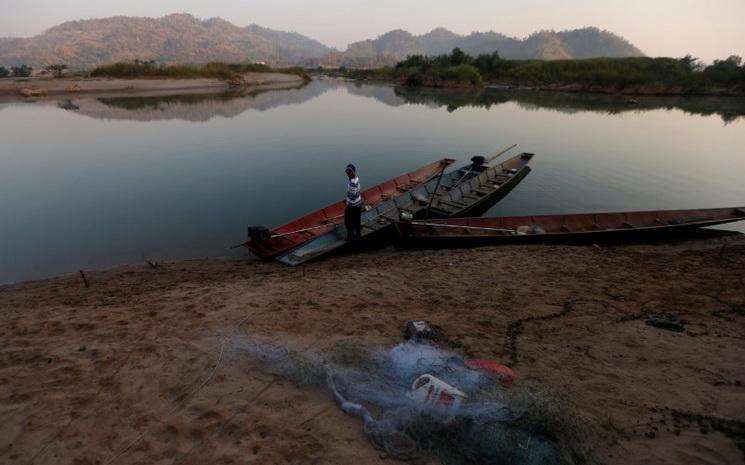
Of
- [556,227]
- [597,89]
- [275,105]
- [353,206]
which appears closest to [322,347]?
[353,206]

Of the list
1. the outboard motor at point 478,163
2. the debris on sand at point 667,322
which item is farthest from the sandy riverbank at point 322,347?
the outboard motor at point 478,163

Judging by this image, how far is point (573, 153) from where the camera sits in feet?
71.0

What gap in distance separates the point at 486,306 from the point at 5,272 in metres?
11.5

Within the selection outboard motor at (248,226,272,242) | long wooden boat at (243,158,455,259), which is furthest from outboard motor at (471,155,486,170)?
outboard motor at (248,226,272,242)

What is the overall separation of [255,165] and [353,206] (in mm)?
10913

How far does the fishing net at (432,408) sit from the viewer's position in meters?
3.28

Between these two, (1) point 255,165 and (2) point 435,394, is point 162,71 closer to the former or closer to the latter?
(1) point 255,165

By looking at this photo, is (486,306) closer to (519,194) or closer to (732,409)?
(732,409)

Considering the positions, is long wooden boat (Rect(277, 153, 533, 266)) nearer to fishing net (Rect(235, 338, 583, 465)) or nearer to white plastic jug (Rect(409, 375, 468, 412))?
fishing net (Rect(235, 338, 583, 465))

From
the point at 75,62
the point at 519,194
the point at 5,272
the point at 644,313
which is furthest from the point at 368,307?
the point at 75,62

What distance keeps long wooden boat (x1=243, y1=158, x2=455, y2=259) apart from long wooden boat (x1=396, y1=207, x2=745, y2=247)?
2470 mm

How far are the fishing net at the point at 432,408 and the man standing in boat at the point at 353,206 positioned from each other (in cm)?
494

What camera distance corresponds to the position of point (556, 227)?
11.3 m

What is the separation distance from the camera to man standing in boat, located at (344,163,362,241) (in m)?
8.95
